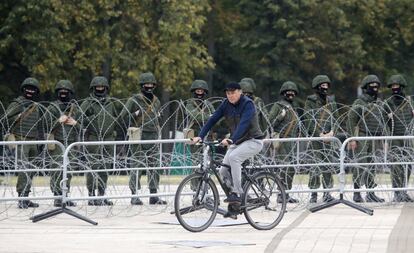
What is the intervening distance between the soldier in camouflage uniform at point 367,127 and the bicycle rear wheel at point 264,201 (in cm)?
297

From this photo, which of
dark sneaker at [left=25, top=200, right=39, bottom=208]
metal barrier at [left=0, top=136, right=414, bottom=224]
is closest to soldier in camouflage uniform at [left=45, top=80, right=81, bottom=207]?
dark sneaker at [left=25, top=200, right=39, bottom=208]

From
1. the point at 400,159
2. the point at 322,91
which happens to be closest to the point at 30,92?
the point at 322,91

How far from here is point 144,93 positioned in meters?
22.2

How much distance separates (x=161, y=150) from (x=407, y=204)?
4117mm

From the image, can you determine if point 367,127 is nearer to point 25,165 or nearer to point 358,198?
point 358,198

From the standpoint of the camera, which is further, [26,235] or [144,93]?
[144,93]

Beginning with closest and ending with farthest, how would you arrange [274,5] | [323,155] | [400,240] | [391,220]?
[400,240]
[391,220]
[323,155]
[274,5]

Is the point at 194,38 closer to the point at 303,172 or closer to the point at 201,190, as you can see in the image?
the point at 303,172

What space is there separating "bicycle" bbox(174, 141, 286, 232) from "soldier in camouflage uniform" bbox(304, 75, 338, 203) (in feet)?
8.95

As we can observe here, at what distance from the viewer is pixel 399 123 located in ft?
73.6

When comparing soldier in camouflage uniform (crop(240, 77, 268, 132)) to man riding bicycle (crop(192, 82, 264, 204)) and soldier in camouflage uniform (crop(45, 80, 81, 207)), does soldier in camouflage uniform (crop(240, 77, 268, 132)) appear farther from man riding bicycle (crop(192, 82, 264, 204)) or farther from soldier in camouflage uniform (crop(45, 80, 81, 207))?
man riding bicycle (crop(192, 82, 264, 204))

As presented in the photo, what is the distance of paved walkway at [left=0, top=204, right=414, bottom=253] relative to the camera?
1527 centimetres

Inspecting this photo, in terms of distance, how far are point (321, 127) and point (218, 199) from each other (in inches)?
191

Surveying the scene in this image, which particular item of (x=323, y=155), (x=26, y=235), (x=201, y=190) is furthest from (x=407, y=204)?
(x=26, y=235)
